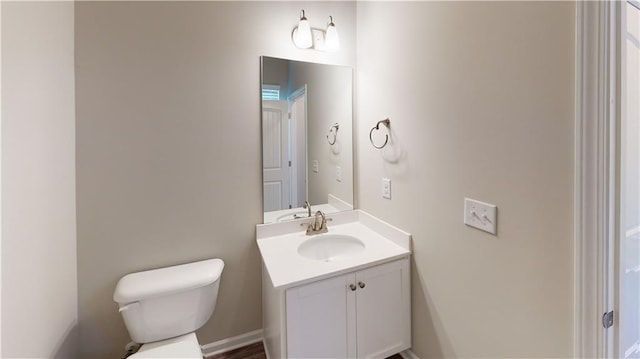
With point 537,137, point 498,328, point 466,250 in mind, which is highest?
point 537,137

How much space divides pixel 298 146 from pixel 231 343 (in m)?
1.37

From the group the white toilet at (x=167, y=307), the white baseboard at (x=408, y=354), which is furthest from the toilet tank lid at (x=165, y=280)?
the white baseboard at (x=408, y=354)

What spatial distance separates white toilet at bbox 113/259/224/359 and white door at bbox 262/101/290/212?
1.85ft

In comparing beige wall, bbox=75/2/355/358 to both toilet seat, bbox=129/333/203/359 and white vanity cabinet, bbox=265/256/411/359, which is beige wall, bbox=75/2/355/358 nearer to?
toilet seat, bbox=129/333/203/359

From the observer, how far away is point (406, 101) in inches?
59.4

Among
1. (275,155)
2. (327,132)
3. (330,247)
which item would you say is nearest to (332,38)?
(327,132)

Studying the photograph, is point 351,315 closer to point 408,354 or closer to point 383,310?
point 383,310

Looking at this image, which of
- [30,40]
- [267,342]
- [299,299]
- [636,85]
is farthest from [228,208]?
[636,85]

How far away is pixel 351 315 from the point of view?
139 centimetres

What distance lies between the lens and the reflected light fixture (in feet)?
5.70

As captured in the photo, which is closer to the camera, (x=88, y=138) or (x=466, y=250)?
(x=466, y=250)

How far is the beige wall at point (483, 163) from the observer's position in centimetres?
90

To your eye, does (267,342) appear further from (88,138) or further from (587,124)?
(587,124)

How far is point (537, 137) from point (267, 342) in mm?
1745
